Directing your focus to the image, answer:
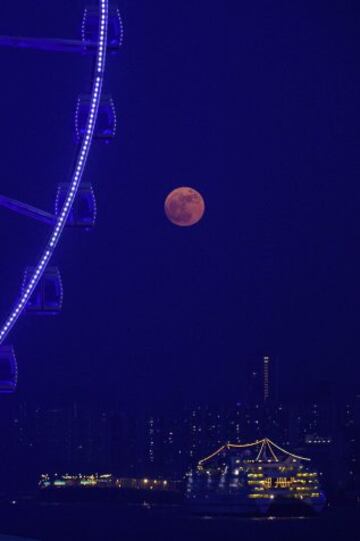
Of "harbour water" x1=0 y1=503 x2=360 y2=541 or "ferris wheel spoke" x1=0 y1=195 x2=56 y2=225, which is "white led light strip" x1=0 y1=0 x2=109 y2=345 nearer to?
"ferris wheel spoke" x1=0 y1=195 x2=56 y2=225

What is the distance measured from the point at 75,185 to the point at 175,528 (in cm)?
9635

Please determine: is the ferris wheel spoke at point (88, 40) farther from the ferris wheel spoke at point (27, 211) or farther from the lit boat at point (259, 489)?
the lit boat at point (259, 489)

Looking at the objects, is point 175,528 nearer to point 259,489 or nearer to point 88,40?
point 259,489

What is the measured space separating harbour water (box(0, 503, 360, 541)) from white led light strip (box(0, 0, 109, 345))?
74540mm

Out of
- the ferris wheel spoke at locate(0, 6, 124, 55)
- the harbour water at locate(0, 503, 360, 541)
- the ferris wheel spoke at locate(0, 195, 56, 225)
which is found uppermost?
the ferris wheel spoke at locate(0, 6, 124, 55)

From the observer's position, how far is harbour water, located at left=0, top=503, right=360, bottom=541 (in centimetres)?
9762

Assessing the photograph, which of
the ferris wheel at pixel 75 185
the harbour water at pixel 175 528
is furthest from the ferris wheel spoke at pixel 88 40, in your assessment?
the harbour water at pixel 175 528

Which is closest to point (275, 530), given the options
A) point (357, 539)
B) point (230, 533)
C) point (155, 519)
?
point (230, 533)

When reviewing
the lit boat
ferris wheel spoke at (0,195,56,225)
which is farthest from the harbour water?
ferris wheel spoke at (0,195,56,225)

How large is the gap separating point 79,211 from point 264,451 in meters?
91.1

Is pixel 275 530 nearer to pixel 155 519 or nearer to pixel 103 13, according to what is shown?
pixel 155 519

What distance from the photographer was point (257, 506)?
94188 millimetres

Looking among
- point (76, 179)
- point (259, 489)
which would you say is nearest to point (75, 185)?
point (76, 179)

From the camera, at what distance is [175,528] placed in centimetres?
11069
